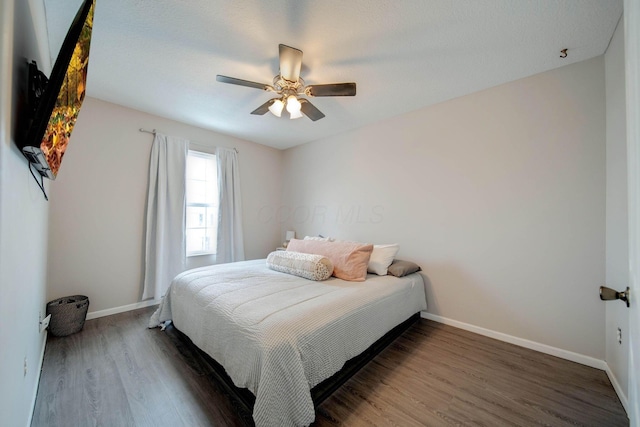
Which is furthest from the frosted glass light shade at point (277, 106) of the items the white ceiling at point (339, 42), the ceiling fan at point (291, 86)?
the white ceiling at point (339, 42)

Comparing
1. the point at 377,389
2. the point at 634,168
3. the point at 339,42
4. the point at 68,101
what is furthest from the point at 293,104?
the point at 377,389

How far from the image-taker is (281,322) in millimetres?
1374

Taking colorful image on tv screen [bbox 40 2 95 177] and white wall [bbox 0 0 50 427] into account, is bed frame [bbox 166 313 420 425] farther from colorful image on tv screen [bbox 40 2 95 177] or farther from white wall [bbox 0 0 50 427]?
colorful image on tv screen [bbox 40 2 95 177]

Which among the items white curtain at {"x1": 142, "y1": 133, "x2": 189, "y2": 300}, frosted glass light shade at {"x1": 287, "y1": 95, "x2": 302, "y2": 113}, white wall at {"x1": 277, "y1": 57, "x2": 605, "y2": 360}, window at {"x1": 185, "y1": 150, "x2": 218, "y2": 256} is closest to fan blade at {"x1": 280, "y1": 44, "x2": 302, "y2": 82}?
frosted glass light shade at {"x1": 287, "y1": 95, "x2": 302, "y2": 113}

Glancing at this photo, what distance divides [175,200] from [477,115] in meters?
3.79

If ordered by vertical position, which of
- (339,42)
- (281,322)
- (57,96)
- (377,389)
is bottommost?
(377,389)

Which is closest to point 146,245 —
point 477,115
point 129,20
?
point 129,20

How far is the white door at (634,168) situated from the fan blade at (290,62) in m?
1.55

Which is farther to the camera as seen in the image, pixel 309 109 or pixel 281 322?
pixel 309 109

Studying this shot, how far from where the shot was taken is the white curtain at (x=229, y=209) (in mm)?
3660

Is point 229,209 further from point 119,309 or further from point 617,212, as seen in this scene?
point 617,212

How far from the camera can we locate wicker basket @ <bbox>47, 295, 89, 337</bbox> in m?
2.21

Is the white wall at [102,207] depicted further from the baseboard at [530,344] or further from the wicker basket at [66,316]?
the baseboard at [530,344]

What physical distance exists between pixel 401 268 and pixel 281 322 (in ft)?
5.22
